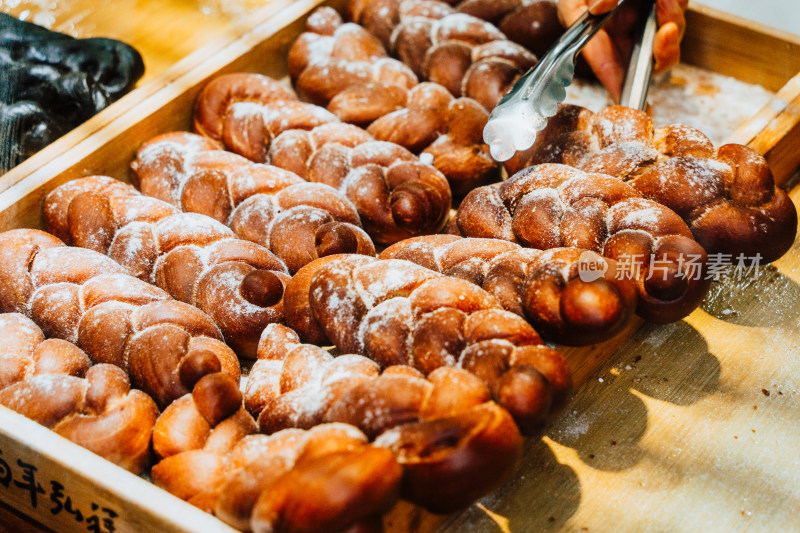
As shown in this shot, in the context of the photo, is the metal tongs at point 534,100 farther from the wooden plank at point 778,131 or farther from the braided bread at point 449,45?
the wooden plank at point 778,131

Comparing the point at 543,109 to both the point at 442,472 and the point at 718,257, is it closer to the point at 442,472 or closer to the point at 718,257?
the point at 718,257

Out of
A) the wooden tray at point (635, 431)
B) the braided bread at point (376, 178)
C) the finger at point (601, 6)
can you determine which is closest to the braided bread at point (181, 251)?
the wooden tray at point (635, 431)

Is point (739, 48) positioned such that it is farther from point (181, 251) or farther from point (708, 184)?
point (181, 251)

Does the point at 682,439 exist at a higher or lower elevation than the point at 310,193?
lower

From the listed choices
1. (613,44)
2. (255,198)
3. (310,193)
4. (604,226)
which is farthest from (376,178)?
(613,44)

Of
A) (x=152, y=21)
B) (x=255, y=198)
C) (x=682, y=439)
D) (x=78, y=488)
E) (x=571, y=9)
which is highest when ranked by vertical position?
(x=571, y=9)

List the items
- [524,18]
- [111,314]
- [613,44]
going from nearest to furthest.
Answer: [111,314], [613,44], [524,18]
